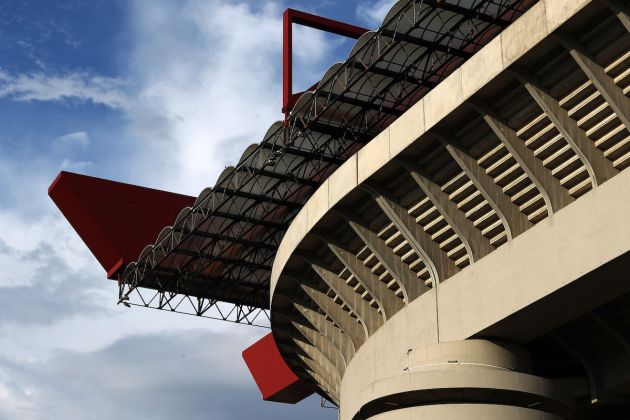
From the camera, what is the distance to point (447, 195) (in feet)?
77.7

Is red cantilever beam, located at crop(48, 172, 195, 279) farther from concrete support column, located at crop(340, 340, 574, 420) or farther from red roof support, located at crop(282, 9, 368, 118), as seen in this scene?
concrete support column, located at crop(340, 340, 574, 420)

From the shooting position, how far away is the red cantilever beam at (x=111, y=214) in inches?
1672

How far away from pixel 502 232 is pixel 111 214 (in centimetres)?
2365

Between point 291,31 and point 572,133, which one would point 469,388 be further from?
point 291,31

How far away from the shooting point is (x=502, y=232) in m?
23.0

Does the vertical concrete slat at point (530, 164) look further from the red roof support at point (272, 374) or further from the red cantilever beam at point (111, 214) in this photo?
the red roof support at point (272, 374)

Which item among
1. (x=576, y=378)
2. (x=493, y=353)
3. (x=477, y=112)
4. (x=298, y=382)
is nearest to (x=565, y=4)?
(x=477, y=112)

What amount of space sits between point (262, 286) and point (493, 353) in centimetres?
2229

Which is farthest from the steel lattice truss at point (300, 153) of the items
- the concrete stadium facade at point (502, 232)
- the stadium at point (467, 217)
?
the concrete stadium facade at point (502, 232)

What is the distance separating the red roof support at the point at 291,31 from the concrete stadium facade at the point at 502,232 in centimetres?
1000

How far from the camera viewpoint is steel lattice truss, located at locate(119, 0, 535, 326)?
2923cm

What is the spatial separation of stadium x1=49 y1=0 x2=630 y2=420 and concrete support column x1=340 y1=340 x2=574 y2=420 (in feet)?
0.12

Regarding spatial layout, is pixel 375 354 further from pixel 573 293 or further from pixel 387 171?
pixel 573 293

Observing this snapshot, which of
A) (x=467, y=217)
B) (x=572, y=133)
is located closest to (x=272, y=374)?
(x=467, y=217)
